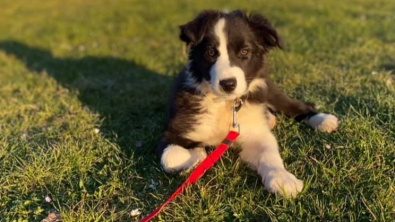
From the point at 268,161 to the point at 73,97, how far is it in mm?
2810

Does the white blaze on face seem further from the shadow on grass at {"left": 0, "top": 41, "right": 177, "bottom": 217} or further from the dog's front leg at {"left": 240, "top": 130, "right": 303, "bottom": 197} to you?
the shadow on grass at {"left": 0, "top": 41, "right": 177, "bottom": 217}

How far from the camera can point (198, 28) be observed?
313 centimetres

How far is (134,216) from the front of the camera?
258 centimetres

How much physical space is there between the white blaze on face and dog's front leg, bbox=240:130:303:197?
1.39 ft

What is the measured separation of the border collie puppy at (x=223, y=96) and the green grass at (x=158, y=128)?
136 mm

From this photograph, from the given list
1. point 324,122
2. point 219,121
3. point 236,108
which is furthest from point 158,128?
point 324,122

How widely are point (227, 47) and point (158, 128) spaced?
3.86ft

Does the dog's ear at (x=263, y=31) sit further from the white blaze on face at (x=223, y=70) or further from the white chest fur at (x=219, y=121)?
the white chest fur at (x=219, y=121)

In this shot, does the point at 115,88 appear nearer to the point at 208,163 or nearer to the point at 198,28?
the point at 198,28

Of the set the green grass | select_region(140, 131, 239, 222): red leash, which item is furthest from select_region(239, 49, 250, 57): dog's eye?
the green grass

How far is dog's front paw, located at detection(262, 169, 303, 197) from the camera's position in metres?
2.54

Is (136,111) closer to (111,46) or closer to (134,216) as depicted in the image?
(134,216)

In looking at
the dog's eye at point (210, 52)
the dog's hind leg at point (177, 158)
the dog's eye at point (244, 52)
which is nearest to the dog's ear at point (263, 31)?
the dog's eye at point (244, 52)

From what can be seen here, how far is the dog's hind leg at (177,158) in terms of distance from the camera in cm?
294
